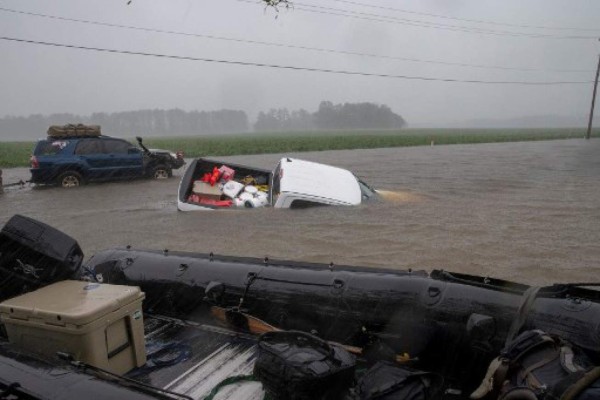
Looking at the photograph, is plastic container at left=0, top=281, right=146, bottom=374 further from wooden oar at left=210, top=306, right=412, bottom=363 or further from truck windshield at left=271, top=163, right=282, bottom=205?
truck windshield at left=271, top=163, right=282, bottom=205

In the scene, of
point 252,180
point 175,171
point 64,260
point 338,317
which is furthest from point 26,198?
point 338,317

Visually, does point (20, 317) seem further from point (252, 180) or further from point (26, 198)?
point (26, 198)

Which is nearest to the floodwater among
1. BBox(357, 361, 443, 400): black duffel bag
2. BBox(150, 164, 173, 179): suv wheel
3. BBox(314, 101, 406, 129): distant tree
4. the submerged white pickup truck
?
the submerged white pickup truck

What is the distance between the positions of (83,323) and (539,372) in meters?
2.42

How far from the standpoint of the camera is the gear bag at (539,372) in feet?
6.79

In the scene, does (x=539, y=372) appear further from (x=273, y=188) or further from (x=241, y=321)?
(x=273, y=188)

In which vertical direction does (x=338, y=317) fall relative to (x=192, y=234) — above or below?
above

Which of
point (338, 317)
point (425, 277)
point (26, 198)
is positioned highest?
point (425, 277)

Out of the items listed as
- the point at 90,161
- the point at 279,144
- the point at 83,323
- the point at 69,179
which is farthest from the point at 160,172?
the point at 279,144

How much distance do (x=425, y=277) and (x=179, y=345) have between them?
1991mm

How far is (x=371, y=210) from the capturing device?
36.7 feet

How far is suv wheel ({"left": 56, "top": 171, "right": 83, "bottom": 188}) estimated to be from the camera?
17.4m

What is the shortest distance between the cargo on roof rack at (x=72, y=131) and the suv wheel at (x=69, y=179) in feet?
4.56

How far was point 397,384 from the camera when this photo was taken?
2.75 metres
